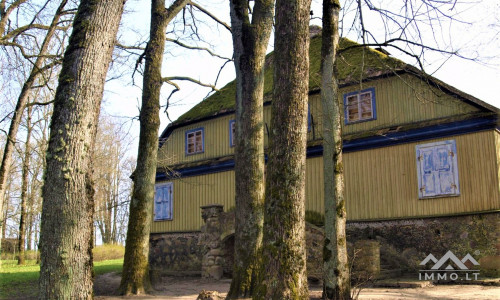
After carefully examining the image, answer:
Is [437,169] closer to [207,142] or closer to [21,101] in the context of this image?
[207,142]

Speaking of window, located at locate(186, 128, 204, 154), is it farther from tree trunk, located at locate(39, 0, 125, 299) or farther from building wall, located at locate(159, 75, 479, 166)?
tree trunk, located at locate(39, 0, 125, 299)

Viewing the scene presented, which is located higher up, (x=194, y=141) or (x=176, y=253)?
(x=194, y=141)

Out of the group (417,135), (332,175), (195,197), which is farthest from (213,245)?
(332,175)

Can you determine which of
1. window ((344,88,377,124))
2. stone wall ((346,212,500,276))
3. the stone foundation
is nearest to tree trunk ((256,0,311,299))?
the stone foundation

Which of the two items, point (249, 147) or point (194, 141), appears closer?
point (249, 147)

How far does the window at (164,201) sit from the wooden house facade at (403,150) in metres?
2.59

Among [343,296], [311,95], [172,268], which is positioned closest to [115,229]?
[172,268]

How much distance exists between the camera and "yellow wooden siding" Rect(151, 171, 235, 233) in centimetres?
1928

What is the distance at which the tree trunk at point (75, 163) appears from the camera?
521 cm

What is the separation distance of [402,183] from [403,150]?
0.97m

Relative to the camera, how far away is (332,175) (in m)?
9.35

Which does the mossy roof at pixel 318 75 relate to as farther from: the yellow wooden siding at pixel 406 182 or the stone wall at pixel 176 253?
the stone wall at pixel 176 253

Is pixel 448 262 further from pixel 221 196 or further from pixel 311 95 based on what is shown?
pixel 221 196

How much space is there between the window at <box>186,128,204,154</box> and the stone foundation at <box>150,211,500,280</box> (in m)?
4.68
